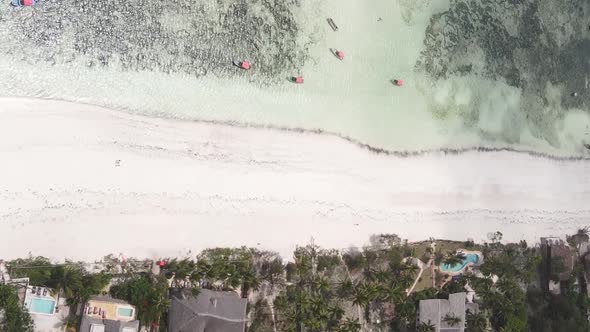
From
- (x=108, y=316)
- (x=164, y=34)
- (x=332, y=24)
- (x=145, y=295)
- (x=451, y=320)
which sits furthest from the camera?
(x=332, y=24)

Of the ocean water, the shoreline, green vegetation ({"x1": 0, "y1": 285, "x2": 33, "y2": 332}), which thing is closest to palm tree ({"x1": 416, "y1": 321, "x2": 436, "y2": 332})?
the shoreline

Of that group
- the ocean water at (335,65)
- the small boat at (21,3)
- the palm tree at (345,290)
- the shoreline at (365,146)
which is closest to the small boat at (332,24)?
the ocean water at (335,65)

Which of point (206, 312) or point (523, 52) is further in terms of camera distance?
point (523, 52)

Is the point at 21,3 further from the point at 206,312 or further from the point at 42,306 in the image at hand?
the point at 206,312

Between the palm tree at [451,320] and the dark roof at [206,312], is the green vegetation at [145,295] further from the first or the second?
the palm tree at [451,320]

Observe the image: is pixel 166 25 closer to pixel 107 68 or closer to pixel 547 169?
pixel 107 68

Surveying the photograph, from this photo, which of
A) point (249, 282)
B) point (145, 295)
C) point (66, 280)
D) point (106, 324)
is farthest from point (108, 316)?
point (249, 282)

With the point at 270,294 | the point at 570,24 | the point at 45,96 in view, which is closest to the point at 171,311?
the point at 270,294

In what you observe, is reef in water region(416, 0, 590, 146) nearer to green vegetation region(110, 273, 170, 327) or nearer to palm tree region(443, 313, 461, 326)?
palm tree region(443, 313, 461, 326)
